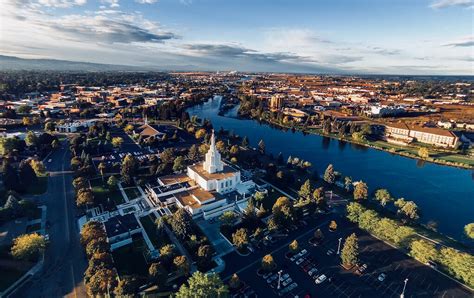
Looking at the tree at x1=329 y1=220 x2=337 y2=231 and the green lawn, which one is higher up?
the tree at x1=329 y1=220 x2=337 y2=231

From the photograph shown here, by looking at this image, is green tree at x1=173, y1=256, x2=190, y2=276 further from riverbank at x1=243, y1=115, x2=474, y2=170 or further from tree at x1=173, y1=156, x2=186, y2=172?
riverbank at x1=243, y1=115, x2=474, y2=170

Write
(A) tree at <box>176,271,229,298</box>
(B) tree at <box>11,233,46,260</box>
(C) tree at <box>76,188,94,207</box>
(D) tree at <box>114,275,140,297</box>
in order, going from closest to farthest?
1. (A) tree at <box>176,271,229,298</box>
2. (D) tree at <box>114,275,140,297</box>
3. (B) tree at <box>11,233,46,260</box>
4. (C) tree at <box>76,188,94,207</box>

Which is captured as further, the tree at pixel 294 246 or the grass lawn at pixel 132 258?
the tree at pixel 294 246

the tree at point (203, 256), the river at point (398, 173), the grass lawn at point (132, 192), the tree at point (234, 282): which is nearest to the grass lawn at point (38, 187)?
the grass lawn at point (132, 192)

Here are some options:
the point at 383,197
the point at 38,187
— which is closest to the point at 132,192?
the point at 38,187

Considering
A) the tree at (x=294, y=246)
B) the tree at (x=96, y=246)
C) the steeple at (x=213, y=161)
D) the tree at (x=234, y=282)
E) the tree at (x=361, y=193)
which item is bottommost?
the tree at (x=234, y=282)

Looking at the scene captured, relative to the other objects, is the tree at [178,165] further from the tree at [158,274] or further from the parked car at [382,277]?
the parked car at [382,277]

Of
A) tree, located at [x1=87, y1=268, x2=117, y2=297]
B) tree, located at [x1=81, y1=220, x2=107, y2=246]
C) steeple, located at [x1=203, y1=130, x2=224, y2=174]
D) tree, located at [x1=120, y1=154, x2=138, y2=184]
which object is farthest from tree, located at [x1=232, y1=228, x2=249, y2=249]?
tree, located at [x1=120, y1=154, x2=138, y2=184]
